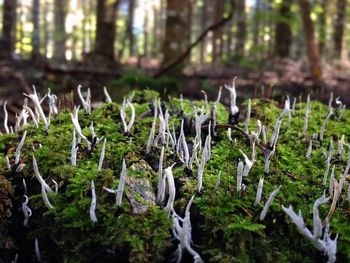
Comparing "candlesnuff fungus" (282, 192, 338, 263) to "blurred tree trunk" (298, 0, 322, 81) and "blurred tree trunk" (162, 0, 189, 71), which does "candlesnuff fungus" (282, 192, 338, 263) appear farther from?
"blurred tree trunk" (162, 0, 189, 71)

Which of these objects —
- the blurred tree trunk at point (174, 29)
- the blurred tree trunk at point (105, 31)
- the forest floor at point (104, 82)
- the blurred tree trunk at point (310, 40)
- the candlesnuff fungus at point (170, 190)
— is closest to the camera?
the candlesnuff fungus at point (170, 190)

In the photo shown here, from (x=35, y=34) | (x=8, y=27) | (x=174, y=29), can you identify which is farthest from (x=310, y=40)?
(x=8, y=27)

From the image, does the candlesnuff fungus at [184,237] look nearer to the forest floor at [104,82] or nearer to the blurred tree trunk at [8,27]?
the forest floor at [104,82]

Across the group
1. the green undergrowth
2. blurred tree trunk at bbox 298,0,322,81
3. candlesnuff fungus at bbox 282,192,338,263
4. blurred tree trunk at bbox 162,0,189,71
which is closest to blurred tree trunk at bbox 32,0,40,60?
blurred tree trunk at bbox 162,0,189,71

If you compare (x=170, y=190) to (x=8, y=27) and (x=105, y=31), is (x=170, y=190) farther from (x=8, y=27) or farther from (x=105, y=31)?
(x=8, y=27)

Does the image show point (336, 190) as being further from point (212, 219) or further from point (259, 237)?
point (212, 219)

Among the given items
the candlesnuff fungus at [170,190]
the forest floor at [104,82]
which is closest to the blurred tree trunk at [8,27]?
the forest floor at [104,82]
